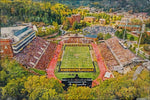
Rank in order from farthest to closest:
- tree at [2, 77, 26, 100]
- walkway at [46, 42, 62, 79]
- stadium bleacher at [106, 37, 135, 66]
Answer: stadium bleacher at [106, 37, 135, 66] < walkway at [46, 42, 62, 79] < tree at [2, 77, 26, 100]

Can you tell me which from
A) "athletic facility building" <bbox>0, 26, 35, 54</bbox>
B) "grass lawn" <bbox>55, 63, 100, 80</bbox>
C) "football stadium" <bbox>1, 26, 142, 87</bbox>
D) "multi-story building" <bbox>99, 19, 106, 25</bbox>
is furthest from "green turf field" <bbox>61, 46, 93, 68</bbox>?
"multi-story building" <bbox>99, 19, 106, 25</bbox>

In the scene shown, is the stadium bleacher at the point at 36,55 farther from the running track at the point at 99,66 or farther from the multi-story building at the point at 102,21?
the multi-story building at the point at 102,21

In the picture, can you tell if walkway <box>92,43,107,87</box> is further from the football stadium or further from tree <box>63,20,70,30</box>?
tree <box>63,20,70,30</box>

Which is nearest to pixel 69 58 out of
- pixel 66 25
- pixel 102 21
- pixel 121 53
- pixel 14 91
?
pixel 121 53

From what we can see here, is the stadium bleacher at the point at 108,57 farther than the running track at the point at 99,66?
Yes

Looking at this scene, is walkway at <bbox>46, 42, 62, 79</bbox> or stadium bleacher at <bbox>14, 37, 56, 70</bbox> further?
stadium bleacher at <bbox>14, 37, 56, 70</bbox>

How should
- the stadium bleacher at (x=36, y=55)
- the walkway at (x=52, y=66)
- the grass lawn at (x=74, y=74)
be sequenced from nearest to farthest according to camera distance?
the grass lawn at (x=74, y=74) < the walkway at (x=52, y=66) < the stadium bleacher at (x=36, y=55)

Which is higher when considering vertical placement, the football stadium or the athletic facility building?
the athletic facility building

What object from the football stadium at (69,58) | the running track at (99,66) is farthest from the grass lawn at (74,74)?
the running track at (99,66)

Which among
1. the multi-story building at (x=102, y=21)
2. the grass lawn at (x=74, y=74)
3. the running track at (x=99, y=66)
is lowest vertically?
the grass lawn at (x=74, y=74)

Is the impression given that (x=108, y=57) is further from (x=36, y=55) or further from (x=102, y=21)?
(x=102, y=21)
